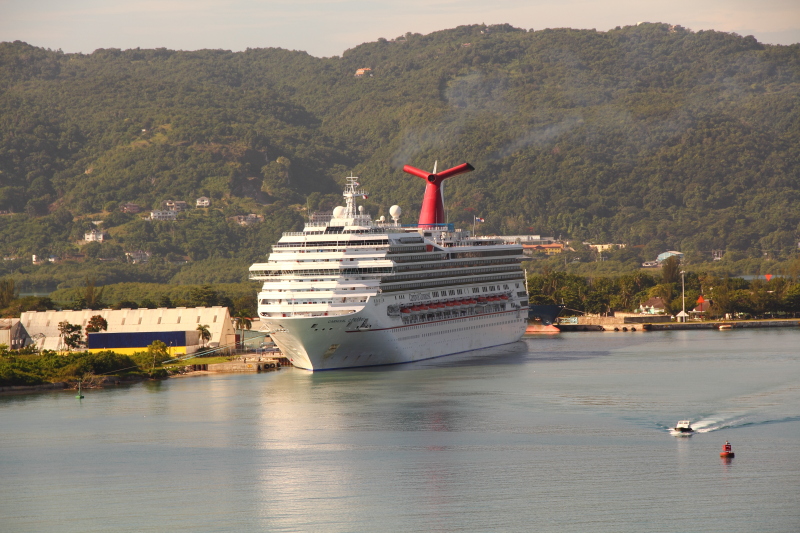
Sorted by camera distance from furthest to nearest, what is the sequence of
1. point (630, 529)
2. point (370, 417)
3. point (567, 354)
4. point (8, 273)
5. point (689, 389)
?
point (8, 273)
point (567, 354)
point (689, 389)
point (370, 417)
point (630, 529)

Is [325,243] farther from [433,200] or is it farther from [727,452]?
[727,452]

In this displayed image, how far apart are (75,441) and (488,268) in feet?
140

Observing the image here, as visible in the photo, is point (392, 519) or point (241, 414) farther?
point (241, 414)

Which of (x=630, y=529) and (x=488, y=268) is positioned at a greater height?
(x=488, y=268)

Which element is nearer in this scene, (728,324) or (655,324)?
(728,324)

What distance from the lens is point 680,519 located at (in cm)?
3569

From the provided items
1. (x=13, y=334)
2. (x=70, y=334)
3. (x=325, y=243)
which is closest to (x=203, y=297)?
(x=70, y=334)

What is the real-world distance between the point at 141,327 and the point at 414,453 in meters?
45.7

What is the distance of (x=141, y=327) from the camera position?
86250 millimetres

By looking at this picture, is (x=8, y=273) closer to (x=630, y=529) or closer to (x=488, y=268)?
(x=488, y=268)

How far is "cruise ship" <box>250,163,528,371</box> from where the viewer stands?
2640 inches

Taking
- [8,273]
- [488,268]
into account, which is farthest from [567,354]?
[8,273]

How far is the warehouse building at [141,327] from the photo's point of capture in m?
82.9

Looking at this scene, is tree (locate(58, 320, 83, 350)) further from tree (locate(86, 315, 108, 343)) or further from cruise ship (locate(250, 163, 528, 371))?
cruise ship (locate(250, 163, 528, 371))
